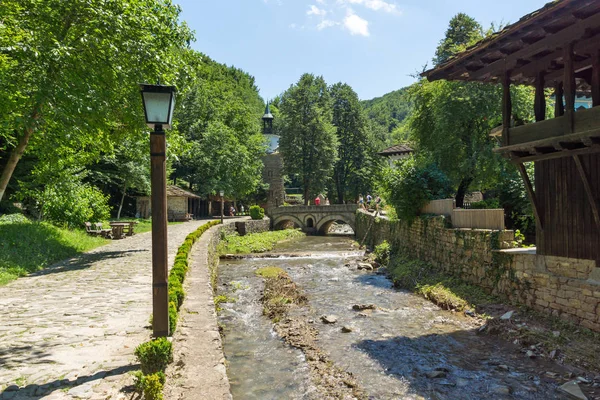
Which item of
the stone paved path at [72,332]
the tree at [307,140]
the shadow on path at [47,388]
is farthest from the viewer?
the tree at [307,140]

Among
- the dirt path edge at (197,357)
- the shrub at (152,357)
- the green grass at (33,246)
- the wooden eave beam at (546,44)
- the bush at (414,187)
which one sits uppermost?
the wooden eave beam at (546,44)

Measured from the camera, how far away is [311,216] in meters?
39.2

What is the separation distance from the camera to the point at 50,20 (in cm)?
981

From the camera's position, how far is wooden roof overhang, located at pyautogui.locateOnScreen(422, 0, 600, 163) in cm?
656

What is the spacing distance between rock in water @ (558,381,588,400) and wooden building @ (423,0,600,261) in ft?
8.43

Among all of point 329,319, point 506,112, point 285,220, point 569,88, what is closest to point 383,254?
point 329,319

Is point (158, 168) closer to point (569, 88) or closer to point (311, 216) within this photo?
point (569, 88)

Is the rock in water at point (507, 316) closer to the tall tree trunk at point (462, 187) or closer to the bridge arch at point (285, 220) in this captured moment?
the tall tree trunk at point (462, 187)

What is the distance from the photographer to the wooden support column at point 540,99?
822 cm

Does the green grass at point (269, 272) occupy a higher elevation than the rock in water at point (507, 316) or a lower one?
lower

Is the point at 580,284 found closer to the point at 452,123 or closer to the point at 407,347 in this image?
the point at 407,347

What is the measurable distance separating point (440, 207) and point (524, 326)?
6.53m

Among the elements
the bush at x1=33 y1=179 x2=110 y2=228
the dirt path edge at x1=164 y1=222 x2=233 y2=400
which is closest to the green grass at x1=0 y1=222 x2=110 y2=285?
the bush at x1=33 y1=179 x2=110 y2=228

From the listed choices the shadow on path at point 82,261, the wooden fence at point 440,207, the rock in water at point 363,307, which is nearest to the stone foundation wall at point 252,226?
the shadow on path at point 82,261
